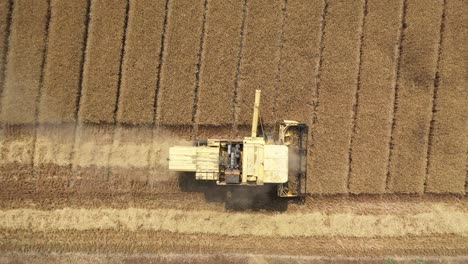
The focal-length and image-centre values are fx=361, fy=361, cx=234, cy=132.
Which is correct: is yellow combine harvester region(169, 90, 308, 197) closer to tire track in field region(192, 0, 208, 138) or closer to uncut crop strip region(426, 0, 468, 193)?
tire track in field region(192, 0, 208, 138)

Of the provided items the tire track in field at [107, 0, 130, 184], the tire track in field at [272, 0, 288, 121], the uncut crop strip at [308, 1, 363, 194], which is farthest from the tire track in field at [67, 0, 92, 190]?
the uncut crop strip at [308, 1, 363, 194]

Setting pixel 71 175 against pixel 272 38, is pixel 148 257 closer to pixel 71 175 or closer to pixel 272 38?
pixel 71 175

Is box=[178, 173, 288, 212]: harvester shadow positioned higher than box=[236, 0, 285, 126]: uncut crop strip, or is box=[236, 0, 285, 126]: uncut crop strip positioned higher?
box=[236, 0, 285, 126]: uncut crop strip

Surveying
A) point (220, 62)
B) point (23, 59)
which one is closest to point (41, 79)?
point (23, 59)

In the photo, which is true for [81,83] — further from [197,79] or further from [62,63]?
[197,79]

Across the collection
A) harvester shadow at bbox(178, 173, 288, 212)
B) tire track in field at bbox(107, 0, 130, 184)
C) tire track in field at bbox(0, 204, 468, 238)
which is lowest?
tire track in field at bbox(0, 204, 468, 238)

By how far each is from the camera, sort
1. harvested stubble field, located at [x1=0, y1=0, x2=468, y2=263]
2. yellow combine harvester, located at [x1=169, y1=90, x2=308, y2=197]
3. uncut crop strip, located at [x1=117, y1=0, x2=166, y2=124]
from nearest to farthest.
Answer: yellow combine harvester, located at [x1=169, y1=90, x2=308, y2=197] → harvested stubble field, located at [x1=0, y1=0, x2=468, y2=263] → uncut crop strip, located at [x1=117, y1=0, x2=166, y2=124]
